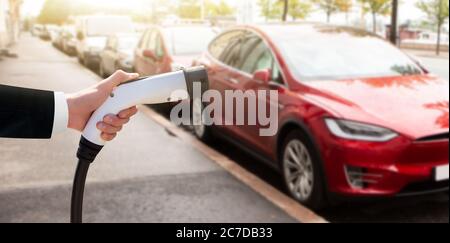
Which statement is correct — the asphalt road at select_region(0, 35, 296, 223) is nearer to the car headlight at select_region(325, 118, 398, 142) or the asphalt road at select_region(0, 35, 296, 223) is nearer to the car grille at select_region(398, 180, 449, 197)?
the car headlight at select_region(325, 118, 398, 142)

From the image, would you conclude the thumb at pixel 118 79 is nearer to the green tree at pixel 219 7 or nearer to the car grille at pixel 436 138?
the green tree at pixel 219 7

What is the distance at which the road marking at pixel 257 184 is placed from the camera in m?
A: 3.67

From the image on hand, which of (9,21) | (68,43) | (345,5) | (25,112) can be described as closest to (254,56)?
(68,43)

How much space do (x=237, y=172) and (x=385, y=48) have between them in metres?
1.50

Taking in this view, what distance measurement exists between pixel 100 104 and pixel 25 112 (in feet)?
0.41

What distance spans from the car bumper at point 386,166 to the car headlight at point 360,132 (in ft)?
0.11

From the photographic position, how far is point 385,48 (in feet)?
15.3

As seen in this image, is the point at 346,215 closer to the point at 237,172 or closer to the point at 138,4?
the point at 237,172

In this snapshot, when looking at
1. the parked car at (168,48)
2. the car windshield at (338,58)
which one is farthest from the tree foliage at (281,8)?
the car windshield at (338,58)

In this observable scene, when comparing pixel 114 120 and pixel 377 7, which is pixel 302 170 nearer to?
pixel 114 120

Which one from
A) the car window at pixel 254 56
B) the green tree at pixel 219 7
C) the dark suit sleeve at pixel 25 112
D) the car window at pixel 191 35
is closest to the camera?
the dark suit sleeve at pixel 25 112

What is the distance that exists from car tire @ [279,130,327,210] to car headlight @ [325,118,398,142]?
21cm

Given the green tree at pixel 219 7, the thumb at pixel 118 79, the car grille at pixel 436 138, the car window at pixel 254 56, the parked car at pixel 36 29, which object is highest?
the green tree at pixel 219 7

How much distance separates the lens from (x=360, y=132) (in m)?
3.50
